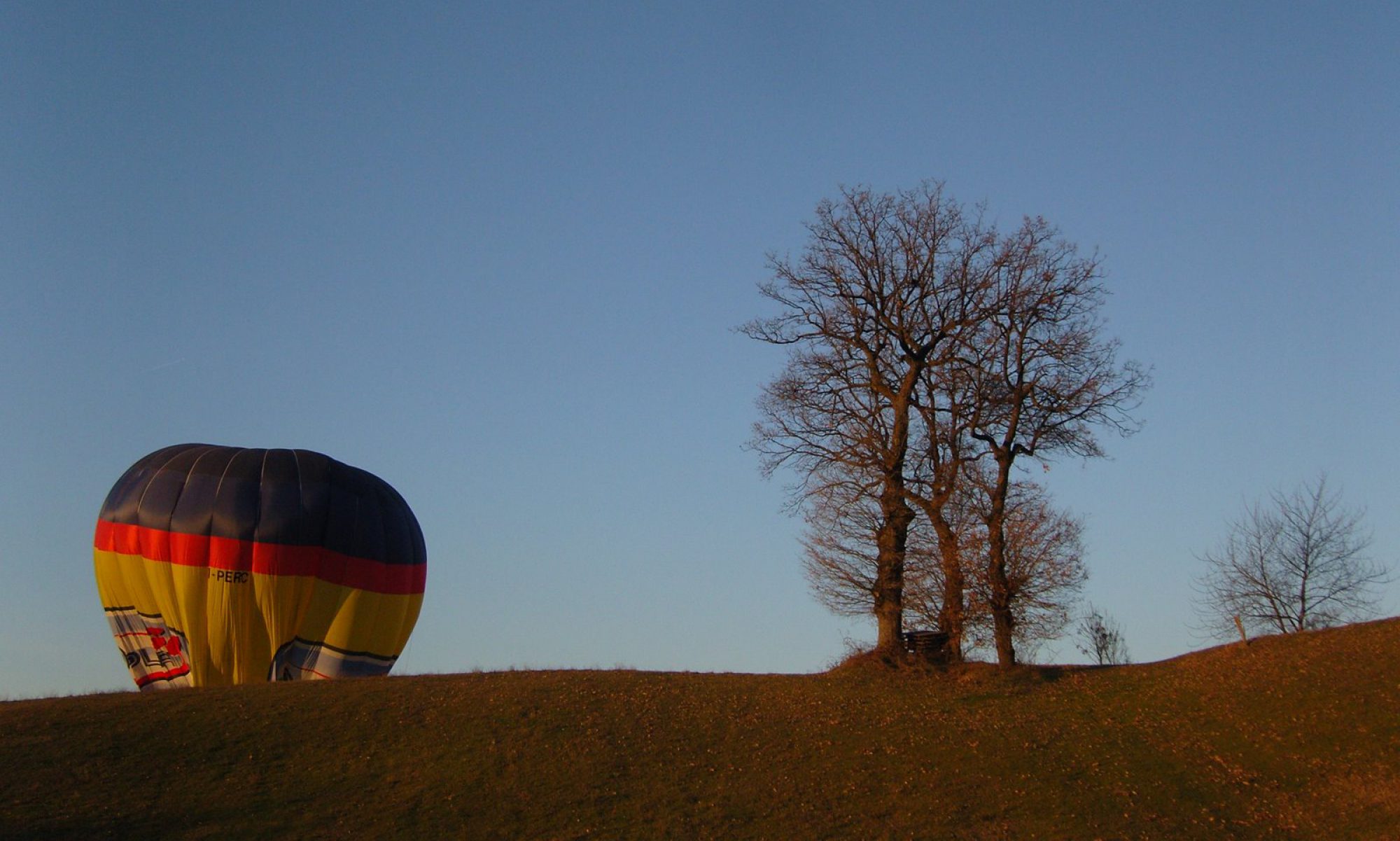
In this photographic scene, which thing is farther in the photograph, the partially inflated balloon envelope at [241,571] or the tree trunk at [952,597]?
the tree trunk at [952,597]

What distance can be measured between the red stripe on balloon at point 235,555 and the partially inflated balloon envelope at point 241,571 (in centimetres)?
2

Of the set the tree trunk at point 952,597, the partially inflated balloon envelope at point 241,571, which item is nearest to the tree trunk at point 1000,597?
the tree trunk at point 952,597

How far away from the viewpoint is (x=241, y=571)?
28453 mm

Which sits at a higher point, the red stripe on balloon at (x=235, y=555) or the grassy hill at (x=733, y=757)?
the red stripe on balloon at (x=235, y=555)

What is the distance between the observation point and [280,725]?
24.2 m

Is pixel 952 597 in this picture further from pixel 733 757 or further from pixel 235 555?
pixel 235 555

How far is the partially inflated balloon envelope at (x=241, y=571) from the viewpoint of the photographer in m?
28.5

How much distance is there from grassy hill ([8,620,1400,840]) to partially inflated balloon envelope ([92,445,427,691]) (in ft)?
7.07

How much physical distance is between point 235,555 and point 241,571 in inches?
14.6

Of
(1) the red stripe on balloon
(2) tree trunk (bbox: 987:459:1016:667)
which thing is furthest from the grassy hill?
(1) the red stripe on balloon

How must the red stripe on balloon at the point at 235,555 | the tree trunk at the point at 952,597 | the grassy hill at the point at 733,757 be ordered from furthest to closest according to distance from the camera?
the tree trunk at the point at 952,597
the red stripe on balloon at the point at 235,555
the grassy hill at the point at 733,757

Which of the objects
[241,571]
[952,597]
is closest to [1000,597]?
[952,597]

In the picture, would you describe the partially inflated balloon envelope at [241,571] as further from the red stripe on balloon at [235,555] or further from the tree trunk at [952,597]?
the tree trunk at [952,597]

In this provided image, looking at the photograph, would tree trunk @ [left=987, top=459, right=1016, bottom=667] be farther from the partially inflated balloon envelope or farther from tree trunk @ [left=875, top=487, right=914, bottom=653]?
the partially inflated balloon envelope
